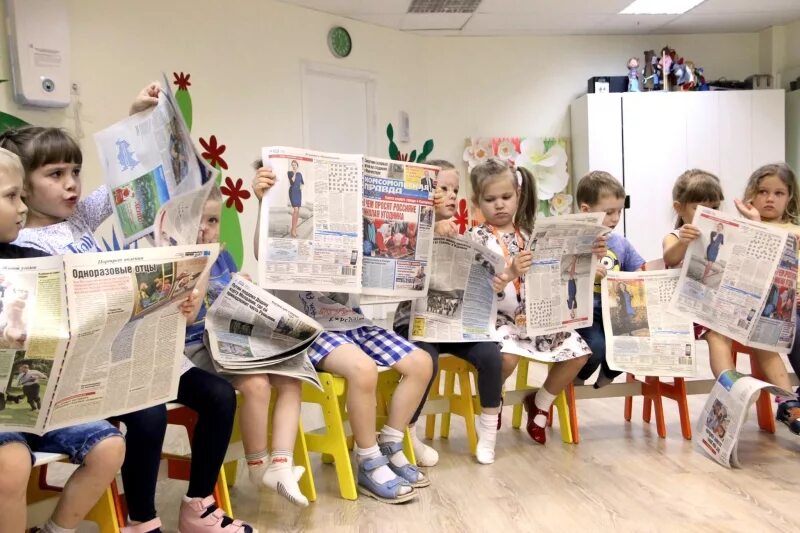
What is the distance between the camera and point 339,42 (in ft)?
18.0

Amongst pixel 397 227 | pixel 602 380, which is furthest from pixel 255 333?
pixel 602 380

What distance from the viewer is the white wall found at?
409 cm

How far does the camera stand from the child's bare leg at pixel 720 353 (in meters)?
2.47

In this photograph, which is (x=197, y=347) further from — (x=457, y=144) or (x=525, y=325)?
(x=457, y=144)

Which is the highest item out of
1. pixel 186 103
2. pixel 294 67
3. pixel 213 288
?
pixel 294 67

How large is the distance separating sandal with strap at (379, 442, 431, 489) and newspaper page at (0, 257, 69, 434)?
1.03 metres

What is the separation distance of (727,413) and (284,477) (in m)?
1.31

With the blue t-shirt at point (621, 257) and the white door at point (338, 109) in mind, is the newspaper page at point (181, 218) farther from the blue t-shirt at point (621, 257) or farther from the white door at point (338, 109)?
the white door at point (338, 109)

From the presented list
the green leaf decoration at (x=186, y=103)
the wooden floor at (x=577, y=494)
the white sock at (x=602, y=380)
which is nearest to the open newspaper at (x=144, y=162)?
the wooden floor at (x=577, y=494)

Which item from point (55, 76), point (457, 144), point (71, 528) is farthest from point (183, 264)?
point (457, 144)

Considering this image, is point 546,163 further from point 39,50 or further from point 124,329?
point 124,329

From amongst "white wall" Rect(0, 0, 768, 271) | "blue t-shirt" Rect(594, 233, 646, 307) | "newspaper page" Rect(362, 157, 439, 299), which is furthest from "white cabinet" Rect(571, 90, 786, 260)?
"newspaper page" Rect(362, 157, 439, 299)

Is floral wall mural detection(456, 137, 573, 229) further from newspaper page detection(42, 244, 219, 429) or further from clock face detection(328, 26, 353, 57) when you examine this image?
newspaper page detection(42, 244, 219, 429)

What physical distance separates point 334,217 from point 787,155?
5.41 m
